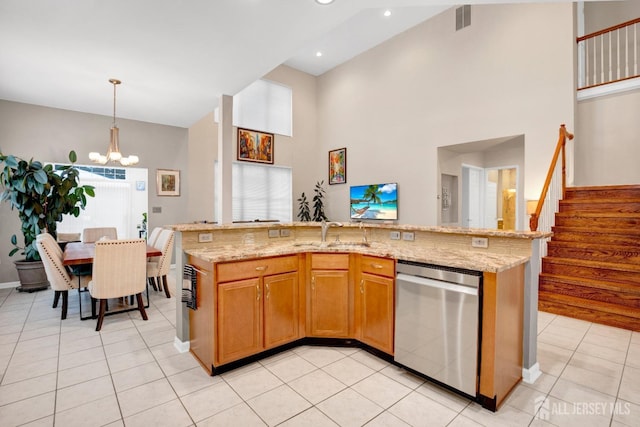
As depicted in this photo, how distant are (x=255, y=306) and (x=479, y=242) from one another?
6.23ft

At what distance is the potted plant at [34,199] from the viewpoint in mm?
4148

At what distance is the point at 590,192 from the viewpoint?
453 cm

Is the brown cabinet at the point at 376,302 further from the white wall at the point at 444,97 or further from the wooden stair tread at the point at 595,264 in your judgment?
the white wall at the point at 444,97

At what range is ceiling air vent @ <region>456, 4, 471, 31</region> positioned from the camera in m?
5.39

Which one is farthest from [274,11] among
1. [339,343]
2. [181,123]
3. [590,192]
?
[590,192]

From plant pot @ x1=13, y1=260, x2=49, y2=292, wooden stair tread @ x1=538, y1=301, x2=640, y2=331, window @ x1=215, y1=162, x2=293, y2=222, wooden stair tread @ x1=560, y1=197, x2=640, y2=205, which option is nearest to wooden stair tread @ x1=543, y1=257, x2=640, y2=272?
wooden stair tread @ x1=538, y1=301, x2=640, y2=331

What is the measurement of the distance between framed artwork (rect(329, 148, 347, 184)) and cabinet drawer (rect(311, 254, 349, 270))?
4.94 metres

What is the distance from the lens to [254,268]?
2.43 metres

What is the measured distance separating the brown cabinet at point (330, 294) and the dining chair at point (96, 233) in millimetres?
4240

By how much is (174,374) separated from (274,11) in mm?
3053

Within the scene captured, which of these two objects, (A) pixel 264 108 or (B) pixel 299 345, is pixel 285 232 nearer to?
(B) pixel 299 345

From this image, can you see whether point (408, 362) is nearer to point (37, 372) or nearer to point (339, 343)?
point (339, 343)

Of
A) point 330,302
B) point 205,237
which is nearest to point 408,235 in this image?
point 330,302

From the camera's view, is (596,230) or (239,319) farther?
(596,230)
